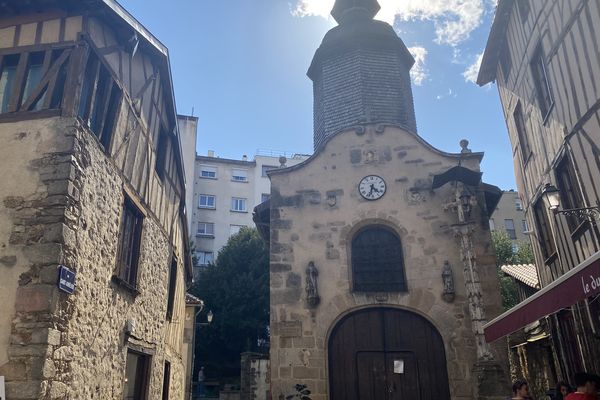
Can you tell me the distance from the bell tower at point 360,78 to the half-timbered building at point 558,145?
237cm

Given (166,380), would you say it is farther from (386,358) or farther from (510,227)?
(510,227)

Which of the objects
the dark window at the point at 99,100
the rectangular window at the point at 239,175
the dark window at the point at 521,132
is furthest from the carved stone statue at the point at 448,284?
the rectangular window at the point at 239,175

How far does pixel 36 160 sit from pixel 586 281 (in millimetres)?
5439

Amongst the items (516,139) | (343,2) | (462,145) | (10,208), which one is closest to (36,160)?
(10,208)

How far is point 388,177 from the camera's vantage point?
10211mm

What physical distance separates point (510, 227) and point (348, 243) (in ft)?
78.5

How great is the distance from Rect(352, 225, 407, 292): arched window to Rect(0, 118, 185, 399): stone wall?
459 centimetres

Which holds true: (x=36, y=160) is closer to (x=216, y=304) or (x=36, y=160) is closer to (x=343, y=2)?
(x=343, y=2)

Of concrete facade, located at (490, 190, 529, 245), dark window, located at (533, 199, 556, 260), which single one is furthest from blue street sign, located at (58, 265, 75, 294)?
concrete facade, located at (490, 190, 529, 245)

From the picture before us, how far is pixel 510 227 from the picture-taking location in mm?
30500

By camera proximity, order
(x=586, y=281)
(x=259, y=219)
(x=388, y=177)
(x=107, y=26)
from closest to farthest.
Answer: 1. (x=586, y=281)
2. (x=107, y=26)
3. (x=388, y=177)
4. (x=259, y=219)

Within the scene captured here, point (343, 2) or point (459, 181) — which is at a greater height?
point (343, 2)

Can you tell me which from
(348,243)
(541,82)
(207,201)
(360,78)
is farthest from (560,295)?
(207,201)

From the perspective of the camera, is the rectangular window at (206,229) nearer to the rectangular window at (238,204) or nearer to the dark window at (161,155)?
the rectangular window at (238,204)
